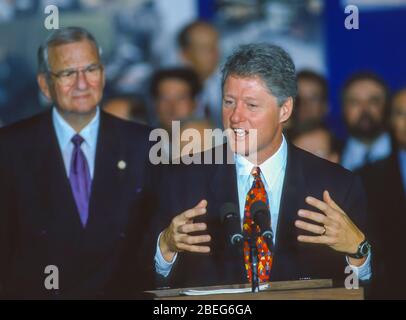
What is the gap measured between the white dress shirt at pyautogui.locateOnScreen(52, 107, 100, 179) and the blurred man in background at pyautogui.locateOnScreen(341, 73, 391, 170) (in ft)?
6.64

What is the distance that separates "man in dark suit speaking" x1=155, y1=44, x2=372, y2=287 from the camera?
3312 mm

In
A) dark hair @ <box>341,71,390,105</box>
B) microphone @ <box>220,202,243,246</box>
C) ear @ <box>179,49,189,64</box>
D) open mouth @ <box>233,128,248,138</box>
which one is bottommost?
microphone @ <box>220,202,243,246</box>

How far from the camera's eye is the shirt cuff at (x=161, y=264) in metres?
3.32

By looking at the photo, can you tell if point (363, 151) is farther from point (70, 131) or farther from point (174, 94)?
point (70, 131)

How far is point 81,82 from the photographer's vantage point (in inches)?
150

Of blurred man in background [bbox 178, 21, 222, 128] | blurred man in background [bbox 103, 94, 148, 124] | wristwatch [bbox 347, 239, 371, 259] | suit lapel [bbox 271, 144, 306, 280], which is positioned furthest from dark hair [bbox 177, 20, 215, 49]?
wristwatch [bbox 347, 239, 371, 259]

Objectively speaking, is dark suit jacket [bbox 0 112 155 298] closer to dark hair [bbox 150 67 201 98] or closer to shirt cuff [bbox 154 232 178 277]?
shirt cuff [bbox 154 232 178 277]

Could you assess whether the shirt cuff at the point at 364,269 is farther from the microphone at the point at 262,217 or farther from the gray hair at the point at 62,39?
the gray hair at the point at 62,39

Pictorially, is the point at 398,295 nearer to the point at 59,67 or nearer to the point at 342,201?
the point at 342,201

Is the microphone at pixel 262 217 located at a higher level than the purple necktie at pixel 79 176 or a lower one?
lower

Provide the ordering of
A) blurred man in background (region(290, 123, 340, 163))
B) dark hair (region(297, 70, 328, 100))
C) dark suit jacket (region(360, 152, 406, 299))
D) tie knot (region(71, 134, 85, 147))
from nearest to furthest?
tie knot (region(71, 134, 85, 147)), dark suit jacket (region(360, 152, 406, 299)), blurred man in background (region(290, 123, 340, 163)), dark hair (region(297, 70, 328, 100))

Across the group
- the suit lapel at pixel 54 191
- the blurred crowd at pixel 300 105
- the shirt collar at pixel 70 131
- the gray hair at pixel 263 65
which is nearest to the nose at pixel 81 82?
the shirt collar at pixel 70 131

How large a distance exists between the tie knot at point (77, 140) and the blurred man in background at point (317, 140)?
1416mm

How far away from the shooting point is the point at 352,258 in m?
3.28
